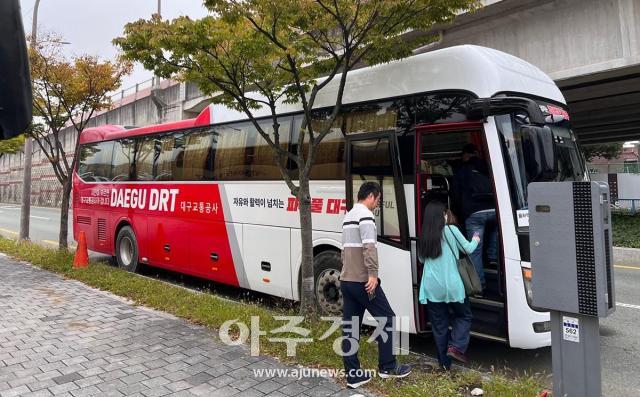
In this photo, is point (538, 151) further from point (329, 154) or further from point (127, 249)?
point (127, 249)

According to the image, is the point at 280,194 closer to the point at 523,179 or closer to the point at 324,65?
the point at 324,65

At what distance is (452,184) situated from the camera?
18.0 feet

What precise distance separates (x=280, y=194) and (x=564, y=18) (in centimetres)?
790

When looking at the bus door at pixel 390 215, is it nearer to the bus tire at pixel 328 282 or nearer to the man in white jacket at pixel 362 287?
the bus tire at pixel 328 282

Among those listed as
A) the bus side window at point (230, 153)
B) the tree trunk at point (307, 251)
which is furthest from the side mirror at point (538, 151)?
the bus side window at point (230, 153)

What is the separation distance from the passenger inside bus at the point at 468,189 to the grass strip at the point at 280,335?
1.14 m

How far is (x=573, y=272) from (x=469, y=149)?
7.83ft

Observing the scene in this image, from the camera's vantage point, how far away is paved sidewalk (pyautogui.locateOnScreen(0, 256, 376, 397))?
3902 millimetres

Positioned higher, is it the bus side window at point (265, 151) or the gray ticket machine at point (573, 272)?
the bus side window at point (265, 151)

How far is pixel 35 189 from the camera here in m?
45.1

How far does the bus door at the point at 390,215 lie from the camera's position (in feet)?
16.5

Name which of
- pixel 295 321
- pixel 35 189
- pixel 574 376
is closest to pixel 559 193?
pixel 574 376

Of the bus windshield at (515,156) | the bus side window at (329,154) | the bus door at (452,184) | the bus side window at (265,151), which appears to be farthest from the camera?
the bus side window at (265,151)

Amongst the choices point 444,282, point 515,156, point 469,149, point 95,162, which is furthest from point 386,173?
point 95,162
